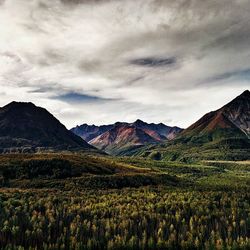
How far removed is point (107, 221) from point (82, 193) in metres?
Result: 48.1

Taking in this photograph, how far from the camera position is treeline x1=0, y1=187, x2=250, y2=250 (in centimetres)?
8669

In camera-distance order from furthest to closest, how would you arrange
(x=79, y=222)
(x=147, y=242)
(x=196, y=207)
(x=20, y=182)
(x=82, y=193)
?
(x=20, y=182)
(x=82, y=193)
(x=196, y=207)
(x=79, y=222)
(x=147, y=242)

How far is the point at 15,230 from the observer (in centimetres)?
8619

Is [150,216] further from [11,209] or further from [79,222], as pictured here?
[11,209]

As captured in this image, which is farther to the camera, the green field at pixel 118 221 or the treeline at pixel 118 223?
the green field at pixel 118 221

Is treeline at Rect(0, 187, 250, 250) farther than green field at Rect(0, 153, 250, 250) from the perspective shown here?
No

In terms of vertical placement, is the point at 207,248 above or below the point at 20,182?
below

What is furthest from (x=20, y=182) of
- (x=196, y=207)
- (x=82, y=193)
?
(x=196, y=207)

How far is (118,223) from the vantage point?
3986 inches

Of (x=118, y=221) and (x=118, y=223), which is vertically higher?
(x=118, y=221)

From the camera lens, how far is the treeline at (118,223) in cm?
8669

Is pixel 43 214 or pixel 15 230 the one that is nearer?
pixel 15 230

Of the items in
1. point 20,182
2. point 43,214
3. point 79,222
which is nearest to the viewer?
point 79,222

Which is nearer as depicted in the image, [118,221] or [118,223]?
[118,223]
